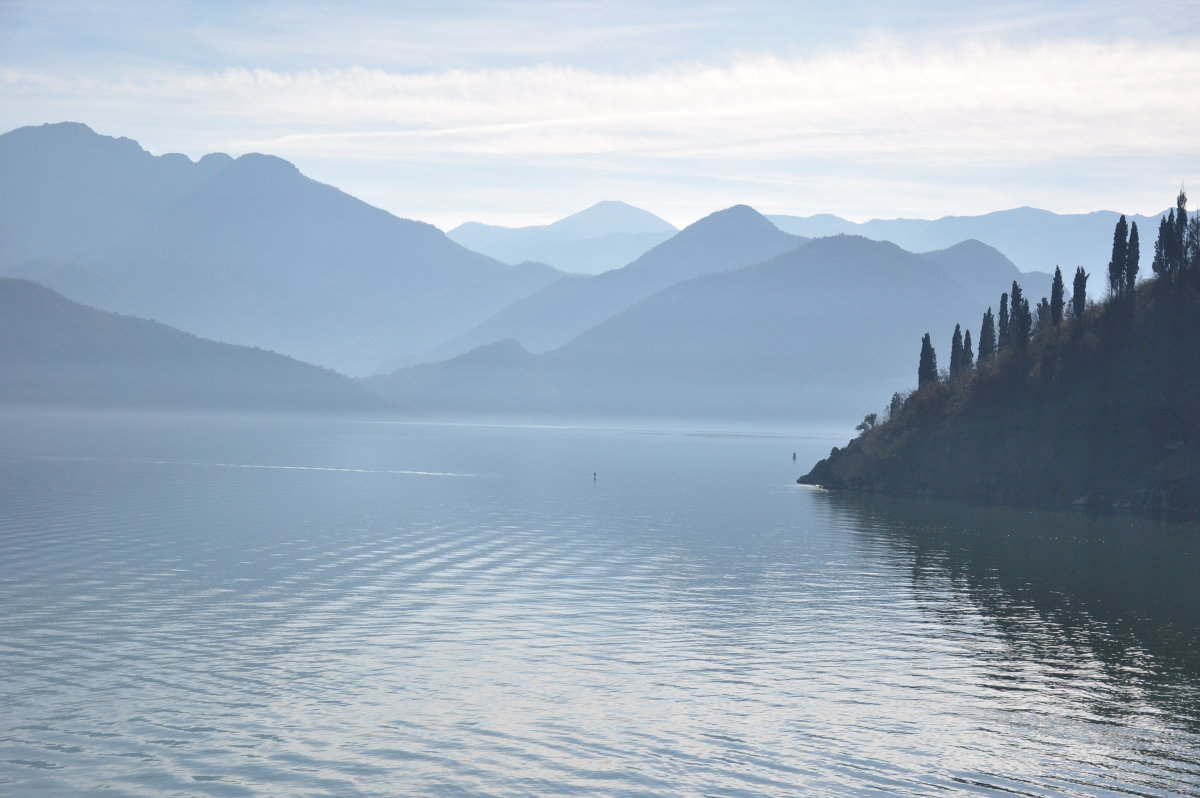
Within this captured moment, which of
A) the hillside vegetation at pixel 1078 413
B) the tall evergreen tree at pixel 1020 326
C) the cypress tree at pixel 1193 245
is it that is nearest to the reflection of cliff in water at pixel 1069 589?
the hillside vegetation at pixel 1078 413

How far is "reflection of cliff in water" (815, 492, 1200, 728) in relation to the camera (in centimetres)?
5856

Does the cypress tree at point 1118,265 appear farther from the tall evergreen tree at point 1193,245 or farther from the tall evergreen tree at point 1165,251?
the tall evergreen tree at point 1193,245

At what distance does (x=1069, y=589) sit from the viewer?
8525 centimetres

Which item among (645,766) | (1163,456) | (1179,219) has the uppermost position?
(1179,219)

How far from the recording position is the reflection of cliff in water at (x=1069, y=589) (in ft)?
192

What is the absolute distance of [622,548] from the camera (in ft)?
349

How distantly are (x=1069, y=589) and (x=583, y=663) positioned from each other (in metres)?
45.2

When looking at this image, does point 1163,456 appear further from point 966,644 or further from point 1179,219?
point 966,644

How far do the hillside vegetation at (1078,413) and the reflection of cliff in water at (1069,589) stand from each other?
54.6 feet

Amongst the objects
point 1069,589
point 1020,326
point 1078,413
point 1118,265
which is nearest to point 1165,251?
point 1118,265

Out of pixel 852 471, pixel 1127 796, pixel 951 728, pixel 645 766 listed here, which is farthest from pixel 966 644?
pixel 852 471

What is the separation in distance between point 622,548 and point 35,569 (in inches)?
1965

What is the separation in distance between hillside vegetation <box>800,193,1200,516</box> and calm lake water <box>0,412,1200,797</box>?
46370 millimetres

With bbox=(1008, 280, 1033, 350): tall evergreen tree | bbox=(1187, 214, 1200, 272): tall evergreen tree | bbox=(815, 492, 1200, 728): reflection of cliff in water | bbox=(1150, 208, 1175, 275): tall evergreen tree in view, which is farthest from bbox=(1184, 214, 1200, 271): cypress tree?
bbox=(815, 492, 1200, 728): reflection of cliff in water
